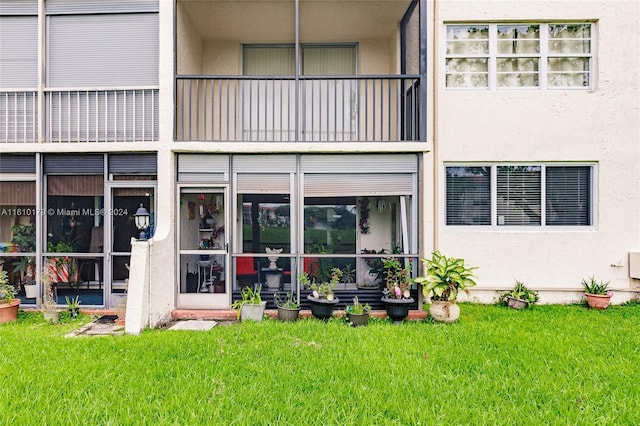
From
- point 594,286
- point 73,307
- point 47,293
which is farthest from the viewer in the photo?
point 594,286

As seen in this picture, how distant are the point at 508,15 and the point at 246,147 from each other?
6031 mm

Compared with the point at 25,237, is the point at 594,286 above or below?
below

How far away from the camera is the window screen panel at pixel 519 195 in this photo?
721cm

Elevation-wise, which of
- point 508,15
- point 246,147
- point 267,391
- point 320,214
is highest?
point 508,15

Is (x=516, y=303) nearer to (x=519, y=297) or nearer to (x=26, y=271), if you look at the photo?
(x=519, y=297)

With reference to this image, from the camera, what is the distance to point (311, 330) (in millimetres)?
5406

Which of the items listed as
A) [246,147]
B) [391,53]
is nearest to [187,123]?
[246,147]

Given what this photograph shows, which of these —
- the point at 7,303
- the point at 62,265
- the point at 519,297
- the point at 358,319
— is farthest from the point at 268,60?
the point at 519,297

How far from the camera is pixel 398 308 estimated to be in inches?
229

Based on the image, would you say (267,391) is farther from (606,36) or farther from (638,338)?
(606,36)

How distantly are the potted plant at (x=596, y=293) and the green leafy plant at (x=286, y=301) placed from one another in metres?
5.74

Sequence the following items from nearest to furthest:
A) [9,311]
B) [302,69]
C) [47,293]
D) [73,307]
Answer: [9,311] → [73,307] → [47,293] → [302,69]

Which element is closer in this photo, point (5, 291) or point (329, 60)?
point (5, 291)

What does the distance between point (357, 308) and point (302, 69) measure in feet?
18.3
